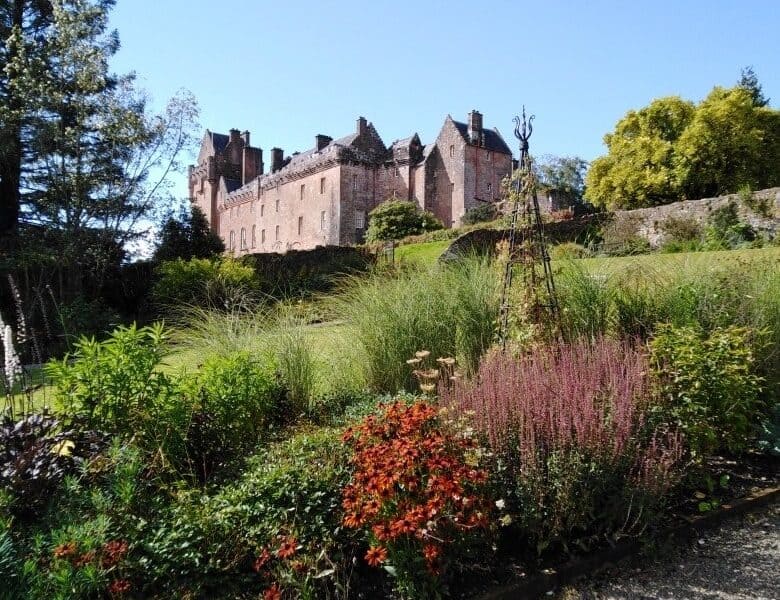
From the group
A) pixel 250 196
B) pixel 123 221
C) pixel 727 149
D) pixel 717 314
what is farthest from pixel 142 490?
pixel 250 196

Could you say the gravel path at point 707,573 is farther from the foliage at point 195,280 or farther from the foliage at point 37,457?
the foliage at point 195,280

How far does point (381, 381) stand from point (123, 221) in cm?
1416

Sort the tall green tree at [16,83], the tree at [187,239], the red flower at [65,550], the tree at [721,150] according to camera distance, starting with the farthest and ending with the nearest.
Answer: the tree at [721,150]
the tree at [187,239]
the tall green tree at [16,83]
the red flower at [65,550]

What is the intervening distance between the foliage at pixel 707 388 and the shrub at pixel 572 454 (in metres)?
0.37

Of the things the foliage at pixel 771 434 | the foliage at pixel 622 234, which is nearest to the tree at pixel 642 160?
the foliage at pixel 622 234

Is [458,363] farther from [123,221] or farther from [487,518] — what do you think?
[123,221]

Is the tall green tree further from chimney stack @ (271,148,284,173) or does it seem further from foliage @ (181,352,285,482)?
chimney stack @ (271,148,284,173)

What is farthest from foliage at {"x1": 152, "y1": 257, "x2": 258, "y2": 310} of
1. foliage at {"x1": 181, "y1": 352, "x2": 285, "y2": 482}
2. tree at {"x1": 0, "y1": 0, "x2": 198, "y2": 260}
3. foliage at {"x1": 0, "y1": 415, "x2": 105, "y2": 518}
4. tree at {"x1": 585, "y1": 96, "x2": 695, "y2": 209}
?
tree at {"x1": 585, "y1": 96, "x2": 695, "y2": 209}

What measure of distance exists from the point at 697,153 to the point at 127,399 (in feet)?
91.2

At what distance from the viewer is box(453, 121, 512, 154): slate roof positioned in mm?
40219

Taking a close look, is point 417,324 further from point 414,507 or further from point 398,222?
point 398,222

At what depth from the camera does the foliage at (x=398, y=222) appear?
31.5 metres

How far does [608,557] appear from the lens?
265cm

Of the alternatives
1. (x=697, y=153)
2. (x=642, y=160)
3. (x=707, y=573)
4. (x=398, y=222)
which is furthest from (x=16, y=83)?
(x=697, y=153)
